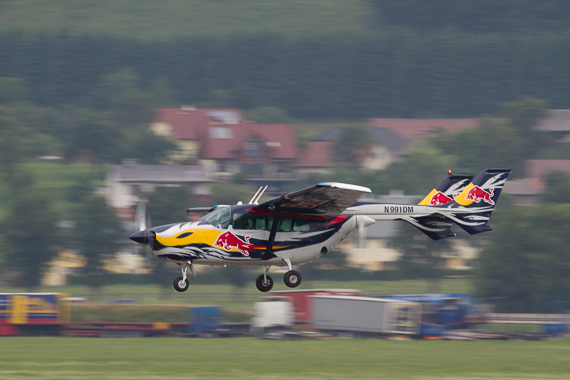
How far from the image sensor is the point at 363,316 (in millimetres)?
61438

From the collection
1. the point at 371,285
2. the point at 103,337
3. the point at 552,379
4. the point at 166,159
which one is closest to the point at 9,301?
the point at 103,337

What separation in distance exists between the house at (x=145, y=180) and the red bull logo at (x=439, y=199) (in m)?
108

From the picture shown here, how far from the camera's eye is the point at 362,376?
128 ft

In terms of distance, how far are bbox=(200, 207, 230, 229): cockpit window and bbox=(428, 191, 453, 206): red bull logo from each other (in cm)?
932

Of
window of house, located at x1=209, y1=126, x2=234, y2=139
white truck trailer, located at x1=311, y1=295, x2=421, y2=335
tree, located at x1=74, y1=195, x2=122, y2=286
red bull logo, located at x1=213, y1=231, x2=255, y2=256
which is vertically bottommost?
white truck trailer, located at x1=311, y1=295, x2=421, y2=335

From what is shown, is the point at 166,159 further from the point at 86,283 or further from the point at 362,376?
the point at 362,376

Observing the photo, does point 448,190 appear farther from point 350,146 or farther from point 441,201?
point 350,146

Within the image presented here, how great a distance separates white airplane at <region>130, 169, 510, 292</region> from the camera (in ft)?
96.0

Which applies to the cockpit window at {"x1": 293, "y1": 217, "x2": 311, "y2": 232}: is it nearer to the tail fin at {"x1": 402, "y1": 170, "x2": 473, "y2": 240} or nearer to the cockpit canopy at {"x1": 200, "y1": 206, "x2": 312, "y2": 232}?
the cockpit canopy at {"x1": 200, "y1": 206, "x2": 312, "y2": 232}

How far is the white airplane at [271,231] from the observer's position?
2925 cm

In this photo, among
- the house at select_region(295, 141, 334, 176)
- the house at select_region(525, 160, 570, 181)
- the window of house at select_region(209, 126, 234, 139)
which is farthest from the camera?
the window of house at select_region(209, 126, 234, 139)

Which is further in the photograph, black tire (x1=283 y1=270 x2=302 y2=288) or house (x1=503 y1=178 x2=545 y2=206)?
house (x1=503 y1=178 x2=545 y2=206)

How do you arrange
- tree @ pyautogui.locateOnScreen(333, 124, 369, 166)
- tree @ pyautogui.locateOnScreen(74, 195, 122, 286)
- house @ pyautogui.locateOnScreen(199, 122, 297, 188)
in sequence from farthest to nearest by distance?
tree @ pyautogui.locateOnScreen(333, 124, 369, 166)
house @ pyautogui.locateOnScreen(199, 122, 297, 188)
tree @ pyautogui.locateOnScreen(74, 195, 122, 286)

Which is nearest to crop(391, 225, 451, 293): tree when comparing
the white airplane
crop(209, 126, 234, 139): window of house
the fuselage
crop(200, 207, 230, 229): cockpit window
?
crop(209, 126, 234, 139): window of house
